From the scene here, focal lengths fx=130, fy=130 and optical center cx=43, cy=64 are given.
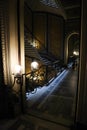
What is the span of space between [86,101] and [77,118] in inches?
17.0

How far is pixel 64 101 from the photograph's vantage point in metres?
4.38

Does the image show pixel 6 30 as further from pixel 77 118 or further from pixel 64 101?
pixel 64 101

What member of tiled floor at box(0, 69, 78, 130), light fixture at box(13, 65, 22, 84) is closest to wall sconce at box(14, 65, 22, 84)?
light fixture at box(13, 65, 22, 84)

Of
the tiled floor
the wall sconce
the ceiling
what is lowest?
the tiled floor

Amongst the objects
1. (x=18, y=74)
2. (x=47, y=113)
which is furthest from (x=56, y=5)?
(x=47, y=113)

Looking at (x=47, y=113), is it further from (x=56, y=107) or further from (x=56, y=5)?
(x=56, y=5)

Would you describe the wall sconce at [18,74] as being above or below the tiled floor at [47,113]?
above

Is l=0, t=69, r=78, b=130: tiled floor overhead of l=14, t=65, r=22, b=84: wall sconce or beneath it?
beneath

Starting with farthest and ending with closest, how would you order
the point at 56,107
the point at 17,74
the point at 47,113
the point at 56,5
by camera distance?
the point at 56,5 < the point at 56,107 < the point at 47,113 < the point at 17,74

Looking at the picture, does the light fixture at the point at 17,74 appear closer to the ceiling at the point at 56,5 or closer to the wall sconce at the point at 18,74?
the wall sconce at the point at 18,74

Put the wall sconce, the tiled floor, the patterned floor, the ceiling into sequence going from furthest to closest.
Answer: the ceiling < the patterned floor < the wall sconce < the tiled floor

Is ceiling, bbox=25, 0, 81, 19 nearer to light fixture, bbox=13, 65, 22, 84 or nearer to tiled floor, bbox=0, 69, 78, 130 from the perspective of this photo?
tiled floor, bbox=0, 69, 78, 130

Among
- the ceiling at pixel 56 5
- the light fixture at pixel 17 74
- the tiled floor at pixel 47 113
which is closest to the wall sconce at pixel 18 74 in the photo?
the light fixture at pixel 17 74

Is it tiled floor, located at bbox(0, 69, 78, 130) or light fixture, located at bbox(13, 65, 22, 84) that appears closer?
tiled floor, located at bbox(0, 69, 78, 130)
